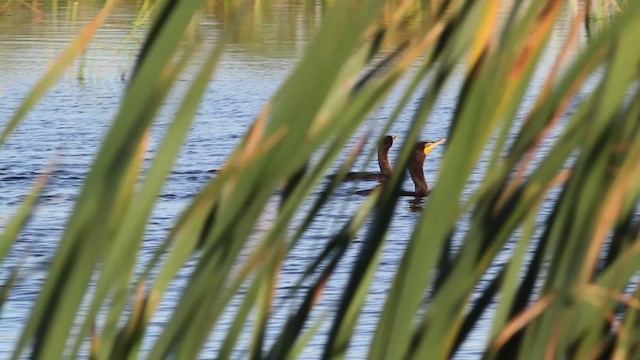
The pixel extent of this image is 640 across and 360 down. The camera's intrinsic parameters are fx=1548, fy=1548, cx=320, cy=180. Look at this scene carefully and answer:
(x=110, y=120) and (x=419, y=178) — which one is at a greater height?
(x=110, y=120)

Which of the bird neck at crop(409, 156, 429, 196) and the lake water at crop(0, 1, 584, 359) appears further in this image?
the bird neck at crop(409, 156, 429, 196)

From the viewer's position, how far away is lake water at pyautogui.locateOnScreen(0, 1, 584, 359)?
5562mm

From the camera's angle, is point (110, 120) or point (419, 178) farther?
point (419, 178)

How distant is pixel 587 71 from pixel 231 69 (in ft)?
38.3

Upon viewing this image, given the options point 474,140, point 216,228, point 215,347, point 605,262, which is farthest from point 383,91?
point 215,347

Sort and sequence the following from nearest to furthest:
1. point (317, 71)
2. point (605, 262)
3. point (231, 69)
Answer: point (317, 71), point (605, 262), point (231, 69)

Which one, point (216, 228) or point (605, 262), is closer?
point (216, 228)

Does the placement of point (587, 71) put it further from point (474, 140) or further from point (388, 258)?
point (388, 258)

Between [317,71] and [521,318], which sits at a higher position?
[317,71]

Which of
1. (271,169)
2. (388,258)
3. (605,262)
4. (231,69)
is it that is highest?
(271,169)

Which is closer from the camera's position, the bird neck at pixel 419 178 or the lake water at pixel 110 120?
the lake water at pixel 110 120

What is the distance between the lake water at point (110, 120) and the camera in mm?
5562

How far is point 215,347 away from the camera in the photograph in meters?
4.72

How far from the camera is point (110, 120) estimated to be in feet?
16.6
